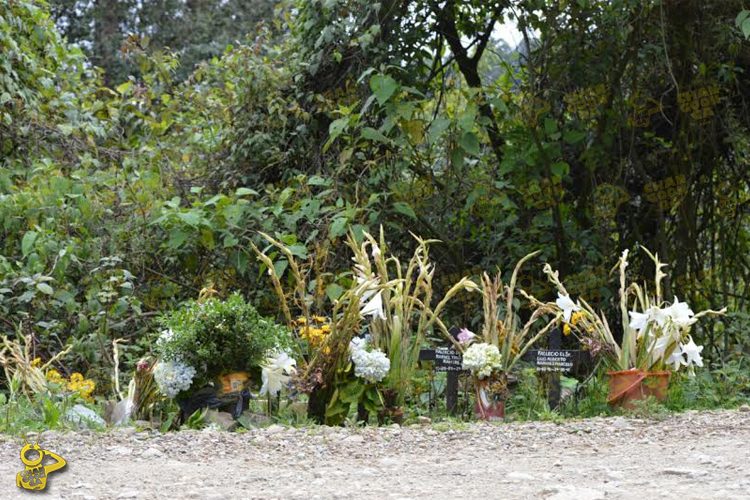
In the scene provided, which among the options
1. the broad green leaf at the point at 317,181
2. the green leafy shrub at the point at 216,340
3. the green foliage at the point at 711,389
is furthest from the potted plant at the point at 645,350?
the broad green leaf at the point at 317,181

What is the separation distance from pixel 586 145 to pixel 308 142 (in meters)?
1.81

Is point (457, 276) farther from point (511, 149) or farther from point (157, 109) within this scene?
point (157, 109)

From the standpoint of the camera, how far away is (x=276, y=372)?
4.78 meters

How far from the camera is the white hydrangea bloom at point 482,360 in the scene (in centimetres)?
502

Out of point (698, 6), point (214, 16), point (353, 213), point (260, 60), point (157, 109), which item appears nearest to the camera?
point (353, 213)

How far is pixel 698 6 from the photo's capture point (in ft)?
23.0

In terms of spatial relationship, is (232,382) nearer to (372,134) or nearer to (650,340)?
(650,340)

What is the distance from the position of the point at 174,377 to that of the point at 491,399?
1437 millimetres

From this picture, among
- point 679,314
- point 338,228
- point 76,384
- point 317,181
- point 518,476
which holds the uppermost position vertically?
point 317,181

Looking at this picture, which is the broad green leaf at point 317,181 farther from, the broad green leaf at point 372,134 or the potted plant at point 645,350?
the potted plant at point 645,350

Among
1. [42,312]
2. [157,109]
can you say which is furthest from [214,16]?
[42,312]

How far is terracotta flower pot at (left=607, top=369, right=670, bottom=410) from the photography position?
507 cm

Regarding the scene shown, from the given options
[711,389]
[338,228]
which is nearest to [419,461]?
[711,389]

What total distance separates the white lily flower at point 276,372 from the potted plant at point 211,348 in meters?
0.04
